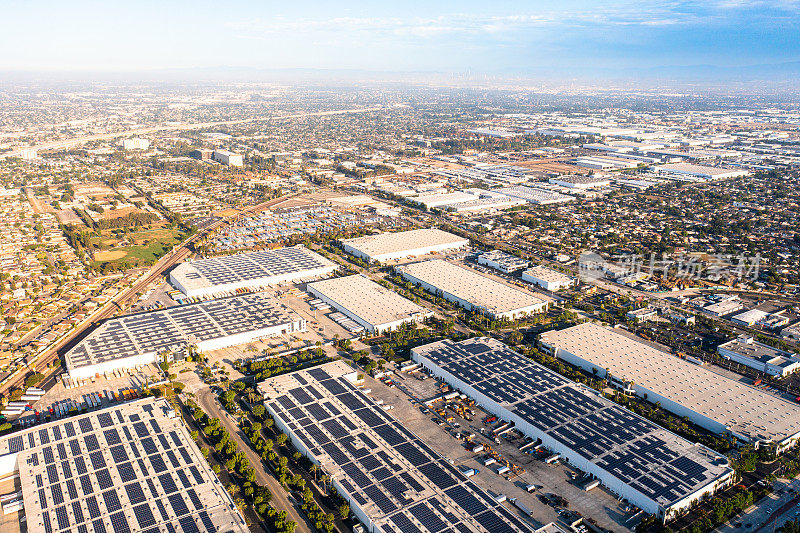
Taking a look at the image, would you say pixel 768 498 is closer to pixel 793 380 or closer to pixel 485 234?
pixel 793 380

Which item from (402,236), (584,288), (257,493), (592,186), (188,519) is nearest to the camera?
(188,519)

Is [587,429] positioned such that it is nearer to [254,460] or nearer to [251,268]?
[254,460]

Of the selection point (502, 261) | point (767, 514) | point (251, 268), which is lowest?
point (767, 514)

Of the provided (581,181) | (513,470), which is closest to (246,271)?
(513,470)

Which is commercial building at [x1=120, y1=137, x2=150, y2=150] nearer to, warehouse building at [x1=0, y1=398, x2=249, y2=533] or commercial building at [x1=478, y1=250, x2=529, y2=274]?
commercial building at [x1=478, y1=250, x2=529, y2=274]

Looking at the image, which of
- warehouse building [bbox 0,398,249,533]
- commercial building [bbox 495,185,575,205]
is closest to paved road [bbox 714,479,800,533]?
warehouse building [bbox 0,398,249,533]

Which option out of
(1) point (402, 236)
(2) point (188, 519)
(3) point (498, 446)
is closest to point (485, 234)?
(1) point (402, 236)

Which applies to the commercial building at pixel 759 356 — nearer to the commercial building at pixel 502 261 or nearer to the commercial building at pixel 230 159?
the commercial building at pixel 502 261
